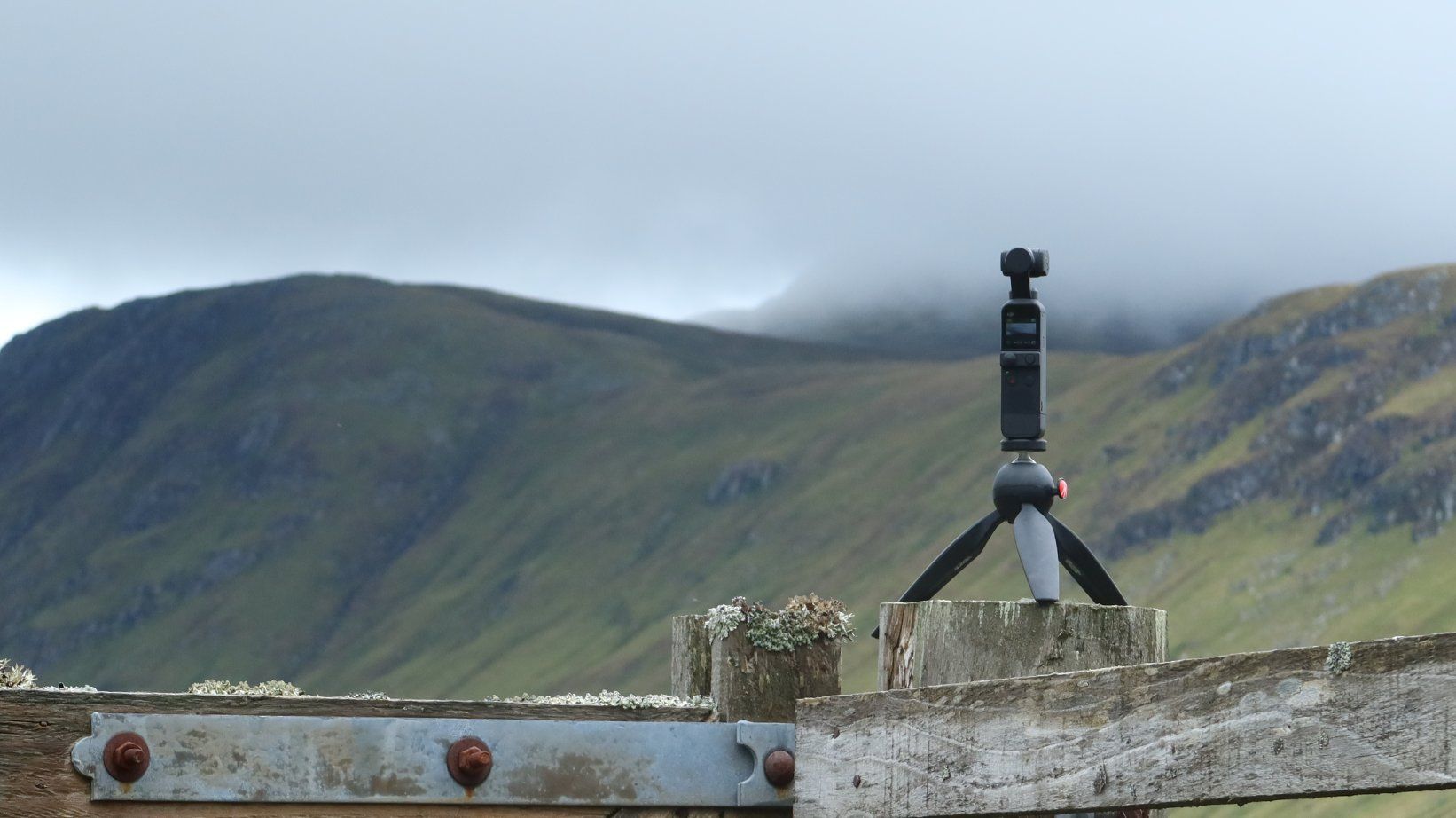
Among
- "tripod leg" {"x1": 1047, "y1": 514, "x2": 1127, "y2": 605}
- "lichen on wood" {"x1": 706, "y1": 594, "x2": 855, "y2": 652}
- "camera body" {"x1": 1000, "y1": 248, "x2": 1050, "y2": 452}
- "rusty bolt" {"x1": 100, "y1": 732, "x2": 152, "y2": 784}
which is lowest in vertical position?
"rusty bolt" {"x1": 100, "y1": 732, "x2": 152, "y2": 784}

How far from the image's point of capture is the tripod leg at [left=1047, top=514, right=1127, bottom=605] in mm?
5242

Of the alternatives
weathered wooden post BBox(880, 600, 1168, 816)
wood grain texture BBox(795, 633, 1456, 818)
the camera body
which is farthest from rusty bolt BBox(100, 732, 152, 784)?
the camera body

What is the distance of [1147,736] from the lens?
3.99 meters

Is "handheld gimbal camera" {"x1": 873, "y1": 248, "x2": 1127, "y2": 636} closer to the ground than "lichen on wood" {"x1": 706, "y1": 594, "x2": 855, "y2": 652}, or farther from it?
farther from it

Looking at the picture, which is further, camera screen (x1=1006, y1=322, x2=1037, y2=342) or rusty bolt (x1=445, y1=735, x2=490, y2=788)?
camera screen (x1=1006, y1=322, x2=1037, y2=342)

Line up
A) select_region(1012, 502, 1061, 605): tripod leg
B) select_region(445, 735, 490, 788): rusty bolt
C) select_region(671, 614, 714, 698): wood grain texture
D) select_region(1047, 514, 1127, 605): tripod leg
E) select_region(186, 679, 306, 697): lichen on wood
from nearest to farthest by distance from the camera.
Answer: select_region(445, 735, 490, 788): rusty bolt
select_region(186, 679, 306, 697): lichen on wood
select_region(1012, 502, 1061, 605): tripod leg
select_region(1047, 514, 1127, 605): tripod leg
select_region(671, 614, 714, 698): wood grain texture

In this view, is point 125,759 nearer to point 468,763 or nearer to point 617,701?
point 468,763

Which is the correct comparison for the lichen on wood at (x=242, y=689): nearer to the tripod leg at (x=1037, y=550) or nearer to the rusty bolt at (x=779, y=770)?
the rusty bolt at (x=779, y=770)

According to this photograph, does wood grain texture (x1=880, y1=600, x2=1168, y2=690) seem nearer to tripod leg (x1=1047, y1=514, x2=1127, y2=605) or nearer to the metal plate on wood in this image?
tripod leg (x1=1047, y1=514, x2=1127, y2=605)

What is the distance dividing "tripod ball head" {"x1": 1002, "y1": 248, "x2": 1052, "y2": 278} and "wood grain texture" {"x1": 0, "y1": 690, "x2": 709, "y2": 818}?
6.15ft

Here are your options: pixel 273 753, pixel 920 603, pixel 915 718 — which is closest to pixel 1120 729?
pixel 915 718

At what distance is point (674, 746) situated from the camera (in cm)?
500

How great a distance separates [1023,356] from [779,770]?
1.37 m

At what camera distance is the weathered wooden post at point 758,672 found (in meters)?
5.24
